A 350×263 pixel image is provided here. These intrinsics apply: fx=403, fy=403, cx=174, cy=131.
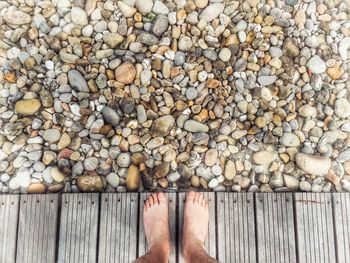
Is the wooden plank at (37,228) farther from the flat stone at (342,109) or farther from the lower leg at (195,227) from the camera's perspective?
the flat stone at (342,109)

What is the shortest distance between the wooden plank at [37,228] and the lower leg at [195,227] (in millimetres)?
680

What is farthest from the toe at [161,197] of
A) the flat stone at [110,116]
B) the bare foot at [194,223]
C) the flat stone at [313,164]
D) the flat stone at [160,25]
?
the flat stone at [160,25]

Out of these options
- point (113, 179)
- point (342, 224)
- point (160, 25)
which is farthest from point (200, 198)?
point (160, 25)

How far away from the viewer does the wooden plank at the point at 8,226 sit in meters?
2.07

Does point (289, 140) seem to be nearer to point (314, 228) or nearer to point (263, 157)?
point (263, 157)

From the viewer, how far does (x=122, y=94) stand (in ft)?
7.31

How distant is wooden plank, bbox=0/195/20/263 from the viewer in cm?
207

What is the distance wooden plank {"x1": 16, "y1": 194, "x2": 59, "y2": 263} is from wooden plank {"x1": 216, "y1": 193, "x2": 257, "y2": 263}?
86 centimetres

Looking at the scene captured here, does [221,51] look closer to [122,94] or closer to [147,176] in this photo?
[122,94]

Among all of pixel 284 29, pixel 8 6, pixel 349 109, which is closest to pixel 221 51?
pixel 284 29

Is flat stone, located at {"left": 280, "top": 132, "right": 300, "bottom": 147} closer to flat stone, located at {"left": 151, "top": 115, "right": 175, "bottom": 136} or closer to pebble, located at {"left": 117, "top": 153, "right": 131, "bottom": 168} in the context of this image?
flat stone, located at {"left": 151, "top": 115, "right": 175, "bottom": 136}

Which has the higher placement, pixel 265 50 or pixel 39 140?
pixel 265 50

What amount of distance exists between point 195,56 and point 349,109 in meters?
0.90

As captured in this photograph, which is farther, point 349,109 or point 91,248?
point 349,109
